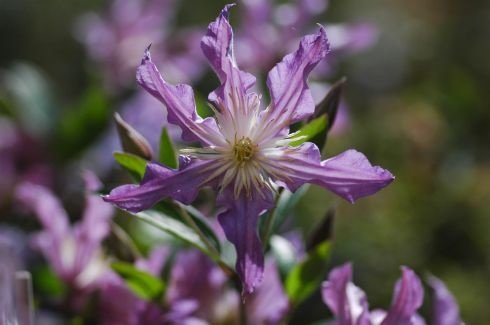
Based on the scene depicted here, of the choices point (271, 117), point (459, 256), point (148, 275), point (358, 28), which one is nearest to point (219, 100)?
point (271, 117)

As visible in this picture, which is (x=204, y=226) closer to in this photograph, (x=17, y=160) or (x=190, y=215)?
(x=190, y=215)

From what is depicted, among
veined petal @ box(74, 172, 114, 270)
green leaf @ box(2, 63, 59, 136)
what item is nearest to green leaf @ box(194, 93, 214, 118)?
veined petal @ box(74, 172, 114, 270)

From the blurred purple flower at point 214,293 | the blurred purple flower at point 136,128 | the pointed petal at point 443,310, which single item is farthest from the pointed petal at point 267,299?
the blurred purple flower at point 136,128

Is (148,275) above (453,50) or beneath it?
beneath

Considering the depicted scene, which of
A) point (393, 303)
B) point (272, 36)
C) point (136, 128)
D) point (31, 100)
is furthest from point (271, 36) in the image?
point (393, 303)

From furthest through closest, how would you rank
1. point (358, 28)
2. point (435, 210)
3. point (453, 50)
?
point (453, 50) → point (435, 210) → point (358, 28)

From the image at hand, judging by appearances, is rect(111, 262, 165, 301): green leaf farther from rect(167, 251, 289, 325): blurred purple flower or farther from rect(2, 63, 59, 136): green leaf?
rect(2, 63, 59, 136): green leaf

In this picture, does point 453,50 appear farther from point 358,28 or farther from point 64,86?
point 64,86
